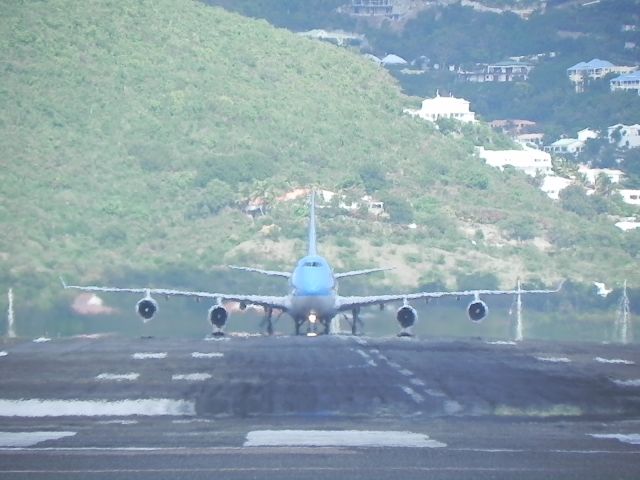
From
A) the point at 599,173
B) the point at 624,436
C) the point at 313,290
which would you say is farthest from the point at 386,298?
the point at 599,173

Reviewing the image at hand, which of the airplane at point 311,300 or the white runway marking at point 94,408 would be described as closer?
the white runway marking at point 94,408

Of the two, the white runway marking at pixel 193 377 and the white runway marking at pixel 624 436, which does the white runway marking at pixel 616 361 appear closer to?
the white runway marking at pixel 193 377

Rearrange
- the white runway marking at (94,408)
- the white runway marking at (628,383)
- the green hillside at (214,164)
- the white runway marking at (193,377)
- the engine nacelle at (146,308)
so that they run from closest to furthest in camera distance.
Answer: the white runway marking at (94,408)
the white runway marking at (628,383)
the white runway marking at (193,377)
the engine nacelle at (146,308)
the green hillside at (214,164)

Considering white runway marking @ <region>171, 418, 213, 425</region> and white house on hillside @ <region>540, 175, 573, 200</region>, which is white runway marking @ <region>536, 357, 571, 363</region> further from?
white house on hillside @ <region>540, 175, 573, 200</region>

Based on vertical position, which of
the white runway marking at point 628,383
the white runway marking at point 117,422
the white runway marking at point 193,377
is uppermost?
the white runway marking at point 193,377

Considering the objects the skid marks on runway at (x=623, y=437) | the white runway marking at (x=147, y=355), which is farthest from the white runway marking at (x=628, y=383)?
the white runway marking at (x=147, y=355)

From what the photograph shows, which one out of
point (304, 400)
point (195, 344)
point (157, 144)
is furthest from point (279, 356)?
point (157, 144)

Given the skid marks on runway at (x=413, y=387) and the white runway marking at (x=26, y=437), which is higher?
the skid marks on runway at (x=413, y=387)
